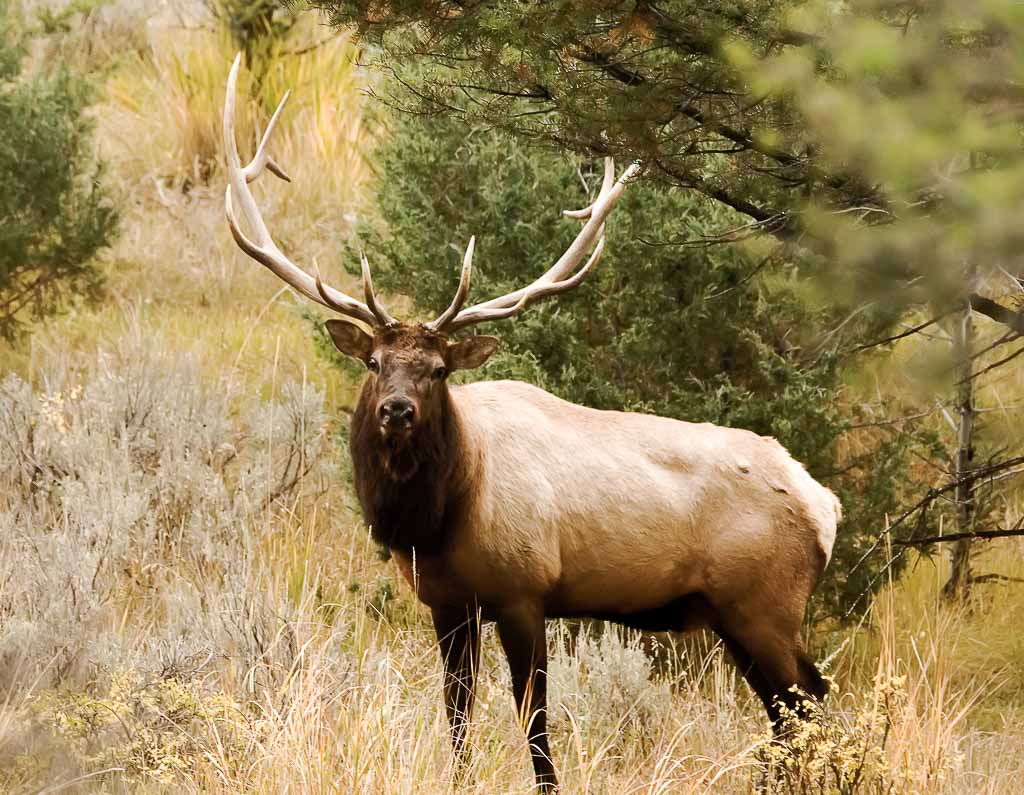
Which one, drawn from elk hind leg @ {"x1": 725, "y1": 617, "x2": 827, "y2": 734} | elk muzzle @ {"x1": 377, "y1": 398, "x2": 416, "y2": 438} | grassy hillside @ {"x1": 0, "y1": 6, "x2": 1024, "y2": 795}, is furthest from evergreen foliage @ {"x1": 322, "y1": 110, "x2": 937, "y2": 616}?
elk muzzle @ {"x1": 377, "y1": 398, "x2": 416, "y2": 438}

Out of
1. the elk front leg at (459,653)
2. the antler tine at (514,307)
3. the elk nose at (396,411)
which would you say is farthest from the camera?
the antler tine at (514,307)

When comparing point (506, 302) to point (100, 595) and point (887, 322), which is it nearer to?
point (887, 322)

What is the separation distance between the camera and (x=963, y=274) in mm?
3451

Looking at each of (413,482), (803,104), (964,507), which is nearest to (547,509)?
(413,482)

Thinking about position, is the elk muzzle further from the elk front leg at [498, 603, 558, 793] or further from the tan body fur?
the elk front leg at [498, 603, 558, 793]

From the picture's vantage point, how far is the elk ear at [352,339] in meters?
5.32

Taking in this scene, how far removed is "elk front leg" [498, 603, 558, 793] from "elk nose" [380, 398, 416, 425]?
31.6 inches

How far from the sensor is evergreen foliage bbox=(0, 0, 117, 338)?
31.1 ft

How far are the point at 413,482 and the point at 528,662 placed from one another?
2.40ft

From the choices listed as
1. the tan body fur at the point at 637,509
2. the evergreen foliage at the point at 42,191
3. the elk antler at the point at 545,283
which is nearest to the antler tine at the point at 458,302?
the elk antler at the point at 545,283

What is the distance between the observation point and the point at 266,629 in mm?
5152

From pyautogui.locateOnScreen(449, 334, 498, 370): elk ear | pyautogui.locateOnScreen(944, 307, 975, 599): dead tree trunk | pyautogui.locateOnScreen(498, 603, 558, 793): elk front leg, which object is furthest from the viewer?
pyautogui.locateOnScreen(944, 307, 975, 599): dead tree trunk

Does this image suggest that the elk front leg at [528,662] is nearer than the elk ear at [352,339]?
Yes

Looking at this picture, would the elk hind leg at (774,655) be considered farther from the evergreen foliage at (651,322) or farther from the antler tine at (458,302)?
the antler tine at (458,302)
